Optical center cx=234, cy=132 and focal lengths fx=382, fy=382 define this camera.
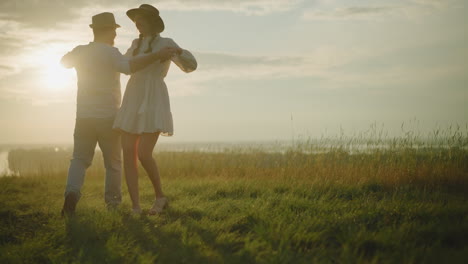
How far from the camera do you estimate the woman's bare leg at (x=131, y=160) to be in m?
4.19

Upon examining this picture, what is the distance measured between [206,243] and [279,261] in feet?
2.50

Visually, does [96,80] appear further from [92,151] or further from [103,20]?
[92,151]

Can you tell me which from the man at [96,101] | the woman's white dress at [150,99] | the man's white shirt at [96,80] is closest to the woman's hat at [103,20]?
the man at [96,101]

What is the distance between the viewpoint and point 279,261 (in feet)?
8.55

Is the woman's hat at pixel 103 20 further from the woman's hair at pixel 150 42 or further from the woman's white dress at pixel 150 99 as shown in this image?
the woman's white dress at pixel 150 99

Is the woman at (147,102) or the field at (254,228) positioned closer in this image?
the field at (254,228)

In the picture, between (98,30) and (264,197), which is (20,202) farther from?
(264,197)

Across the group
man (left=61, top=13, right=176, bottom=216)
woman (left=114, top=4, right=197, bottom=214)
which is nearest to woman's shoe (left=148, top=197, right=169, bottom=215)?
woman (left=114, top=4, right=197, bottom=214)

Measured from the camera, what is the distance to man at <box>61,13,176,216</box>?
14.1 ft

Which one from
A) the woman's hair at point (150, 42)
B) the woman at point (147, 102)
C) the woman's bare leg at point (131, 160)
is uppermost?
the woman's hair at point (150, 42)

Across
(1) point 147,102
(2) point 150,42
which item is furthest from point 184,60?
(1) point 147,102

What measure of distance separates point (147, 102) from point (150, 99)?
0.15 ft

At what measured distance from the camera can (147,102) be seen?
4055 millimetres

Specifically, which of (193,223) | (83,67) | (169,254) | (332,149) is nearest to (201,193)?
(193,223)
